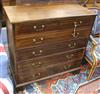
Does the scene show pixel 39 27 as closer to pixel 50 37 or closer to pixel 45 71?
pixel 50 37

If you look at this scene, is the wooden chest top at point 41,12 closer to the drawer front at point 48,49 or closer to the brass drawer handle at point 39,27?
the brass drawer handle at point 39,27

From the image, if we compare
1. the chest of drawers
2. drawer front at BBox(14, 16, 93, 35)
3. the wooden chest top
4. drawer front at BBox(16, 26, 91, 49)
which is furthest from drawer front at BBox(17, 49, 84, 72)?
the wooden chest top

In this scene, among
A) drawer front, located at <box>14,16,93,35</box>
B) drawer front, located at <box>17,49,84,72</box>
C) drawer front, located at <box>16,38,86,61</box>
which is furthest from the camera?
drawer front, located at <box>17,49,84,72</box>

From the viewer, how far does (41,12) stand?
5.50ft

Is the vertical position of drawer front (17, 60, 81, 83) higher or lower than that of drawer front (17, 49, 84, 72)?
lower

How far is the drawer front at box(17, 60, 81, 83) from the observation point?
1.83 metres

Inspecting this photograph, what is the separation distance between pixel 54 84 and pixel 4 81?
0.83 metres

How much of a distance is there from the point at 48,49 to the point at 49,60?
18cm

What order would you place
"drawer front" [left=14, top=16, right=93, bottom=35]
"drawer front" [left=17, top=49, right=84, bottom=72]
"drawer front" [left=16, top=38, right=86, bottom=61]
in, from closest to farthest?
"drawer front" [left=14, top=16, right=93, bottom=35]
"drawer front" [left=16, top=38, right=86, bottom=61]
"drawer front" [left=17, top=49, right=84, bottom=72]

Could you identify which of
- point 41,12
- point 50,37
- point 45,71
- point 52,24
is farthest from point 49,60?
point 41,12

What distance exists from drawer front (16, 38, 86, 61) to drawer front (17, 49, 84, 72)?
7cm

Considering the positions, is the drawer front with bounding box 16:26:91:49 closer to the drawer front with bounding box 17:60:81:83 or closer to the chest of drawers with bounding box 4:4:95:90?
the chest of drawers with bounding box 4:4:95:90

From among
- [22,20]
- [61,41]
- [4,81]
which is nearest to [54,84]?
[61,41]

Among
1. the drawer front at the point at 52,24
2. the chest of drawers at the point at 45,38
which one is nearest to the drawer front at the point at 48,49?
the chest of drawers at the point at 45,38
